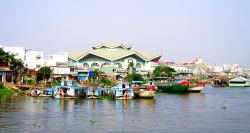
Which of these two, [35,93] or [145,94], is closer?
[35,93]

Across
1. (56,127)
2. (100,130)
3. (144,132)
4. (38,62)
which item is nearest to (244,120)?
(144,132)

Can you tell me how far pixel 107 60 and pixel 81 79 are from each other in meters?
20.9

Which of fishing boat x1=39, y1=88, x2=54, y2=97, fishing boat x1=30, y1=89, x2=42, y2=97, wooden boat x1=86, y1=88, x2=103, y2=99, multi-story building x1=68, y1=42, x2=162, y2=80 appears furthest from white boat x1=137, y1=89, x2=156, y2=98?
multi-story building x1=68, y1=42, x2=162, y2=80

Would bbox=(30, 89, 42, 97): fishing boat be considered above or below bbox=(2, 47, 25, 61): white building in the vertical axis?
below

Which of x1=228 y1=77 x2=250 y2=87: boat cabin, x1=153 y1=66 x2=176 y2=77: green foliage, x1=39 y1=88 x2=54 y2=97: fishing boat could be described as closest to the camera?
x1=39 y1=88 x2=54 y2=97: fishing boat

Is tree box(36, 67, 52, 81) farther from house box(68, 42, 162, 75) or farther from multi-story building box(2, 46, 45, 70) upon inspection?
house box(68, 42, 162, 75)

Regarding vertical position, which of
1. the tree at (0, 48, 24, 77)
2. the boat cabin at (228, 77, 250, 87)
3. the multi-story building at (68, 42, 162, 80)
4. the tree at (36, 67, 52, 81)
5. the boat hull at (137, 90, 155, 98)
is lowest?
the boat hull at (137, 90, 155, 98)

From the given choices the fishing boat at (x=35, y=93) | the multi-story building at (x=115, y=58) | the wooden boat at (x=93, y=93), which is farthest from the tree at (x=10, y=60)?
the multi-story building at (x=115, y=58)

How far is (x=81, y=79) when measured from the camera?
46656mm

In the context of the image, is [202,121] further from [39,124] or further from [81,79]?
[81,79]

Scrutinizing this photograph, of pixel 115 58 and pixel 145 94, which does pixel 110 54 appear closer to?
pixel 115 58

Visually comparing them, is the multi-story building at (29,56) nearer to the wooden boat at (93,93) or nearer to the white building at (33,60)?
the white building at (33,60)

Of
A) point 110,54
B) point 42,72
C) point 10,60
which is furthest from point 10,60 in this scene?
point 110,54

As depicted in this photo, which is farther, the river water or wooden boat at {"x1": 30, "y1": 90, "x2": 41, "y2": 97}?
wooden boat at {"x1": 30, "y1": 90, "x2": 41, "y2": 97}
